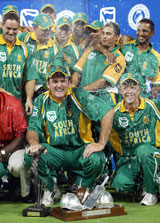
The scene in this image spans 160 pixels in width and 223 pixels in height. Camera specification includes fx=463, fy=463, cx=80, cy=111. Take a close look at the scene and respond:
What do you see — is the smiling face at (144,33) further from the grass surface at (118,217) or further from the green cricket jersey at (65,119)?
the grass surface at (118,217)

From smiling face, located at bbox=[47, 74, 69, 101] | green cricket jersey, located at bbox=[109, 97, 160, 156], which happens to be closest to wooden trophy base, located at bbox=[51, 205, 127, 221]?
green cricket jersey, located at bbox=[109, 97, 160, 156]

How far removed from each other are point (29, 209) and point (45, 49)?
2.35 metres

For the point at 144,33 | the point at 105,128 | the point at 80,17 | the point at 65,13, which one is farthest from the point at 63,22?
the point at 105,128

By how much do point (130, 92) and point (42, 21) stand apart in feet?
4.91

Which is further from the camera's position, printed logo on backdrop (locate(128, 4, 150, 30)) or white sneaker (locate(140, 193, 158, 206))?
printed logo on backdrop (locate(128, 4, 150, 30))

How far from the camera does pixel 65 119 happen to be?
15.4ft

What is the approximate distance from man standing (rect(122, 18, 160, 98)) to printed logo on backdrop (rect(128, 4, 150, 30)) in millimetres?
50

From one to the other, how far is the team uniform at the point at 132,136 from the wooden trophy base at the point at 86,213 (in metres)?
0.77

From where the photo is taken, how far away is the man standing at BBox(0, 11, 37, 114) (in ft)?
17.0

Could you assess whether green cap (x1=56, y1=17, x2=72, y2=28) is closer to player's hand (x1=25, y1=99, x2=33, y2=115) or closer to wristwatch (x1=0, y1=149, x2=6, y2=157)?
player's hand (x1=25, y1=99, x2=33, y2=115)

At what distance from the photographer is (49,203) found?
4344 millimetres

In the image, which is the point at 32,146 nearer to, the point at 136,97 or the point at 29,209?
the point at 29,209

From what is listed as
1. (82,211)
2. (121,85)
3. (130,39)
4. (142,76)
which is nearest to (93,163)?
(82,211)

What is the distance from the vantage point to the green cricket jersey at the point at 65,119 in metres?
4.62
